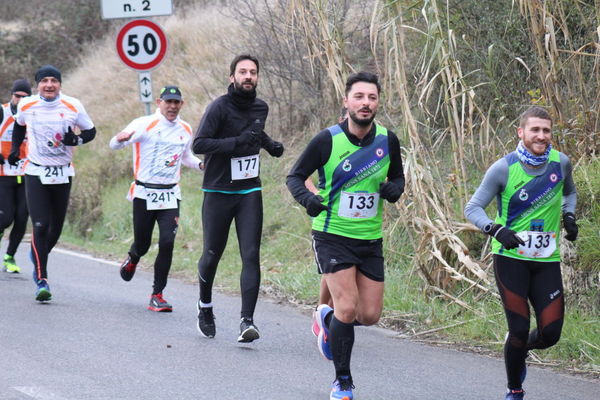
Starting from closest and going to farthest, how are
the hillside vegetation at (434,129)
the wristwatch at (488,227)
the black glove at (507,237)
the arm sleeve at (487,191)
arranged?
the black glove at (507,237) < the wristwatch at (488,227) < the arm sleeve at (487,191) < the hillside vegetation at (434,129)

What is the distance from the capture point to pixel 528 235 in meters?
6.40

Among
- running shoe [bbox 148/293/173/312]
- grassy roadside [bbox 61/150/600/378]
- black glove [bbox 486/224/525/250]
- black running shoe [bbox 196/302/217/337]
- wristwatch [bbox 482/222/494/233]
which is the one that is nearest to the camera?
black glove [bbox 486/224/525/250]

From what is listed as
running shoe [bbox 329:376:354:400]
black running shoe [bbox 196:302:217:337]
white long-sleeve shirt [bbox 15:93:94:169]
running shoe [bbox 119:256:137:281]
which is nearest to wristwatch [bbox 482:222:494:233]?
running shoe [bbox 329:376:354:400]

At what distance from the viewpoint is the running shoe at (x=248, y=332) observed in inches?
320

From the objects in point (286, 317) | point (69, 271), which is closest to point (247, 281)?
point (286, 317)

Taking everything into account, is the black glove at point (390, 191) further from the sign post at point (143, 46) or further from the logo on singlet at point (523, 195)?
the sign post at point (143, 46)

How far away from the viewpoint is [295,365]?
770cm

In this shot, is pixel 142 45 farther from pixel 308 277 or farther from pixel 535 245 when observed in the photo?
pixel 535 245

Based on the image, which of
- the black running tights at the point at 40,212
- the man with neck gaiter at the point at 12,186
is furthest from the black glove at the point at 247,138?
the man with neck gaiter at the point at 12,186

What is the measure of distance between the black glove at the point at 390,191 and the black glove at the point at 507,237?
68 centimetres

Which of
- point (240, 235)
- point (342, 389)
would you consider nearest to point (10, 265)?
point (240, 235)

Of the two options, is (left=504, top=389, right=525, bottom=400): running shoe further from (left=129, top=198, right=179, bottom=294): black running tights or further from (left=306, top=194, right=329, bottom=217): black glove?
(left=129, top=198, right=179, bottom=294): black running tights

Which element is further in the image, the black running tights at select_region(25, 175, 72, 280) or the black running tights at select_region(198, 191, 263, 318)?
the black running tights at select_region(25, 175, 72, 280)

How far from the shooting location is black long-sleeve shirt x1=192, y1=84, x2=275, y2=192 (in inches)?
328
